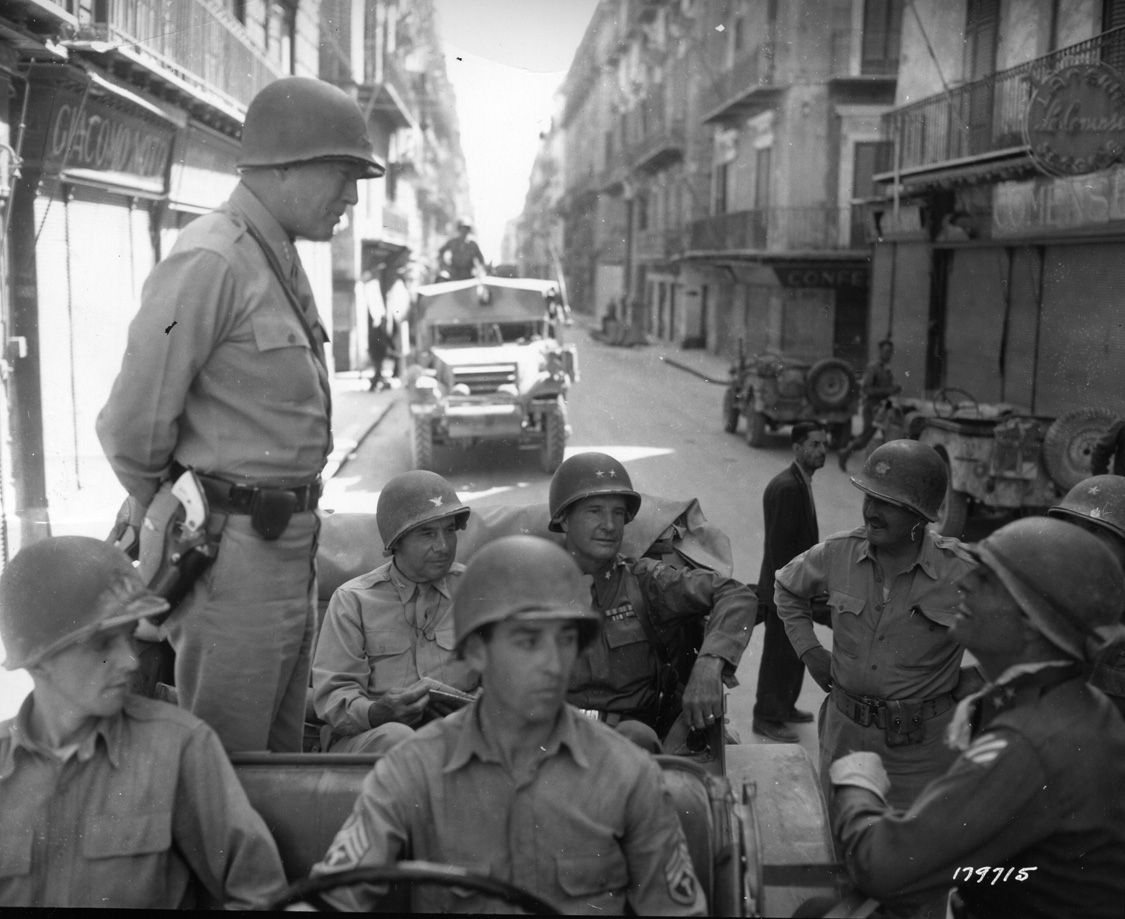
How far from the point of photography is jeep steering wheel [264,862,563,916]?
6.25ft

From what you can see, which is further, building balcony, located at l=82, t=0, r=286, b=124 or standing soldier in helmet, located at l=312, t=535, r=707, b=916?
building balcony, located at l=82, t=0, r=286, b=124

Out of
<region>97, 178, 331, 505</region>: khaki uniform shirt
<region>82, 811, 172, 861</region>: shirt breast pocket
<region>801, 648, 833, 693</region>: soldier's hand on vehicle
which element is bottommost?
<region>801, 648, 833, 693</region>: soldier's hand on vehicle

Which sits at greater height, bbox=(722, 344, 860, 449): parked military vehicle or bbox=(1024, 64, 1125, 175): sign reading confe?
bbox=(1024, 64, 1125, 175): sign reading confe

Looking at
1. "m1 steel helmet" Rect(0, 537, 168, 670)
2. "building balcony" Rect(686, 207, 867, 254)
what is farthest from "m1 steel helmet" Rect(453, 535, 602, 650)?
"building balcony" Rect(686, 207, 867, 254)

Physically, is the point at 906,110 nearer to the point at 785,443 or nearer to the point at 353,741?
the point at 785,443

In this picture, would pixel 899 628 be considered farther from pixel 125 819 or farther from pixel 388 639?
pixel 125 819

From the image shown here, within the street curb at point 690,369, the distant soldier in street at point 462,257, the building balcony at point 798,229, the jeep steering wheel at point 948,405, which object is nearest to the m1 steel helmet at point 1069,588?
the jeep steering wheel at point 948,405

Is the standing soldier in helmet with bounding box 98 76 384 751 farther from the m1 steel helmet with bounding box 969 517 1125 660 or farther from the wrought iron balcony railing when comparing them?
the wrought iron balcony railing

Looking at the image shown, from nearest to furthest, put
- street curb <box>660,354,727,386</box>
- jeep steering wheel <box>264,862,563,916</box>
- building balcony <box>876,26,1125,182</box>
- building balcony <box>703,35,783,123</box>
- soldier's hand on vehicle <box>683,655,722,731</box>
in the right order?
jeep steering wheel <box>264,862,563,916</box>
soldier's hand on vehicle <box>683,655,722,731</box>
building balcony <box>876,26,1125,182</box>
building balcony <box>703,35,783,123</box>
street curb <box>660,354,727,386</box>

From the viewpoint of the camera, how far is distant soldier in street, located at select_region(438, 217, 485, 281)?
1930 cm

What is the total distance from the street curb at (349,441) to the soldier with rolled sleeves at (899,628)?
893 cm

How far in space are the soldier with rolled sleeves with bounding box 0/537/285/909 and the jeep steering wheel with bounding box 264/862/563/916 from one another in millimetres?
445

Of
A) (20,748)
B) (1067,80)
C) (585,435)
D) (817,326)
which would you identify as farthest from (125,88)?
(817,326)

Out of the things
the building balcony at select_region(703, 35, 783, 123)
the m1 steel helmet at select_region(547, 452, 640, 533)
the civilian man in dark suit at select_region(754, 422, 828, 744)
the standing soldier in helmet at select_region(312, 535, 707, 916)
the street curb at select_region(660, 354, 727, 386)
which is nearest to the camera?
the standing soldier in helmet at select_region(312, 535, 707, 916)
